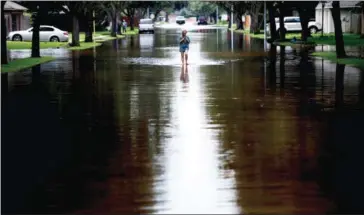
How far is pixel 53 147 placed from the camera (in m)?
12.5

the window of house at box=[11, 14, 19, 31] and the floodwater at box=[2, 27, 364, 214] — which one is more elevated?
the window of house at box=[11, 14, 19, 31]

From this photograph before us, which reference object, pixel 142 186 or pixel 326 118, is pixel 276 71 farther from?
pixel 142 186

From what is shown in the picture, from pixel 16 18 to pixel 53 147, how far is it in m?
57.9

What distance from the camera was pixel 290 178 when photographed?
32.6ft

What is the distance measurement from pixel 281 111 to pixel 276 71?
11.7 m

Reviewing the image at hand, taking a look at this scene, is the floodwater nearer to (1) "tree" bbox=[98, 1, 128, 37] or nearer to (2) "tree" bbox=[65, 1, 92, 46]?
(2) "tree" bbox=[65, 1, 92, 46]

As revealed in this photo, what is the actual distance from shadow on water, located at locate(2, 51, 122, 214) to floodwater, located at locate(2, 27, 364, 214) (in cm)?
2

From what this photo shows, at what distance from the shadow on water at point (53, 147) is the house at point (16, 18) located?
42650 millimetres

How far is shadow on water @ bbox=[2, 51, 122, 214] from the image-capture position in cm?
915

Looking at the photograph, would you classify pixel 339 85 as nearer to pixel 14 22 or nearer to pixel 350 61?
pixel 350 61

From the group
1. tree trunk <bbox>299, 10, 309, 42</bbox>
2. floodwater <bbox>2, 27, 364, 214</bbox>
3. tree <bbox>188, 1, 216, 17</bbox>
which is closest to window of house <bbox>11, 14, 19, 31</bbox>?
tree trunk <bbox>299, 10, 309, 42</bbox>

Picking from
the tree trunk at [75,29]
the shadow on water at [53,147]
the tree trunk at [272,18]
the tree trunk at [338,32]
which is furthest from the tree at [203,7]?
the shadow on water at [53,147]

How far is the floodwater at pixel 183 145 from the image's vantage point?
891cm

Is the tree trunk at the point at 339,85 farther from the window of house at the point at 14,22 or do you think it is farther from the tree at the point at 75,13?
the window of house at the point at 14,22
